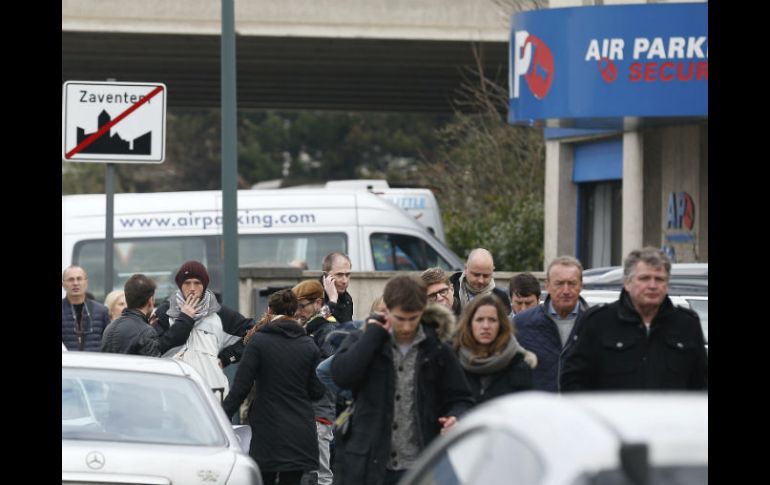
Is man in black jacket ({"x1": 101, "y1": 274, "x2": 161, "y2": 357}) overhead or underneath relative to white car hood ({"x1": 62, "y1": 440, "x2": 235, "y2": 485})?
overhead

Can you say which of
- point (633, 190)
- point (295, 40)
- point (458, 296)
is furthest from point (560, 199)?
point (458, 296)

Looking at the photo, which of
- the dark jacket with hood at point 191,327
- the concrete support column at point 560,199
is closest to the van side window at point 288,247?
the concrete support column at point 560,199

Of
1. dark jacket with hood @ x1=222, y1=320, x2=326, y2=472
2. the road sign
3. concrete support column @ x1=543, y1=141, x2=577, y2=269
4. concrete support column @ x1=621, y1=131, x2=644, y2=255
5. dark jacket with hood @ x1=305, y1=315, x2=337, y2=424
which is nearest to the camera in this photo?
dark jacket with hood @ x1=222, y1=320, x2=326, y2=472

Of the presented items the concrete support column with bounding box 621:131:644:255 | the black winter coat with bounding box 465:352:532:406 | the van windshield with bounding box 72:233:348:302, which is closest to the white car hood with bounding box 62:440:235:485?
the black winter coat with bounding box 465:352:532:406

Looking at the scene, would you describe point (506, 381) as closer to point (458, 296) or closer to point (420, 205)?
point (458, 296)

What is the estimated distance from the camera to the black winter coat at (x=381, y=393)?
23.8ft

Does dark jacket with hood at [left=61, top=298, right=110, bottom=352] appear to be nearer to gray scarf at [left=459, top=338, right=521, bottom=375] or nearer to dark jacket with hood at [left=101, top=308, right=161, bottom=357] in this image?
dark jacket with hood at [left=101, top=308, right=161, bottom=357]

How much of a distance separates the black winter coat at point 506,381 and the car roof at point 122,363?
142 centimetres

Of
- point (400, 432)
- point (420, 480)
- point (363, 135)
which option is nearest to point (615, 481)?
point (420, 480)

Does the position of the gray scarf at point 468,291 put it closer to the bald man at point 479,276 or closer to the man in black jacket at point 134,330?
the bald man at point 479,276

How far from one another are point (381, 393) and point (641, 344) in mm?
1215

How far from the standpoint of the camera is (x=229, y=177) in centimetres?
1291

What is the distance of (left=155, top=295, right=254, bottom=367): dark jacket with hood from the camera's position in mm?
10500

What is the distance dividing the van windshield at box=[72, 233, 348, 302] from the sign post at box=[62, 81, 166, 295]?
7.76m
